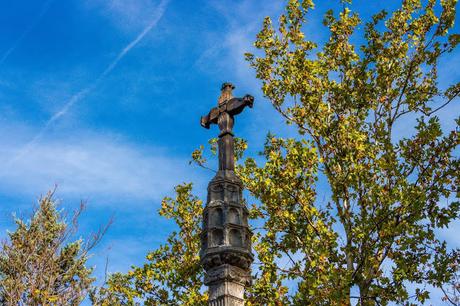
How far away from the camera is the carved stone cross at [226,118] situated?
7893 mm

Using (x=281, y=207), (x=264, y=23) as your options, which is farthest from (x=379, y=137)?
(x=264, y=23)

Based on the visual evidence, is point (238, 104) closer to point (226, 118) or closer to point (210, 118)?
point (226, 118)

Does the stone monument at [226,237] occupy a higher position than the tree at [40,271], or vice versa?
the tree at [40,271]

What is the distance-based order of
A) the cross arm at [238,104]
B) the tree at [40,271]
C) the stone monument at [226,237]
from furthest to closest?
the tree at [40,271] → the cross arm at [238,104] → the stone monument at [226,237]

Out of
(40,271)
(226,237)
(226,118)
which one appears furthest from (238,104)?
(40,271)

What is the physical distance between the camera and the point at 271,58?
1809 cm

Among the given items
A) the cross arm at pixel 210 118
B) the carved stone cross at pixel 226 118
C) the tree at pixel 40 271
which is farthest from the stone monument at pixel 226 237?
the tree at pixel 40 271

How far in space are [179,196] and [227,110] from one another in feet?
38.7

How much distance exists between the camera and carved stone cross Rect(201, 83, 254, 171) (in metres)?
7.89

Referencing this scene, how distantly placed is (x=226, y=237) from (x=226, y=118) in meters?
2.11

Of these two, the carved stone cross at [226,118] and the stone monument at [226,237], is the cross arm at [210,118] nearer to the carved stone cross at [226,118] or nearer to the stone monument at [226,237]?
the carved stone cross at [226,118]

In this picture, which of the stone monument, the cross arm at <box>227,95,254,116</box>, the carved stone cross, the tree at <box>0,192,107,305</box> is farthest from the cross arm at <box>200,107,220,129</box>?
the tree at <box>0,192,107,305</box>

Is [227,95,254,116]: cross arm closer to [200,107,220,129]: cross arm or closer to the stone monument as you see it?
the stone monument

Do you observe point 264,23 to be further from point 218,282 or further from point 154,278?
point 218,282
